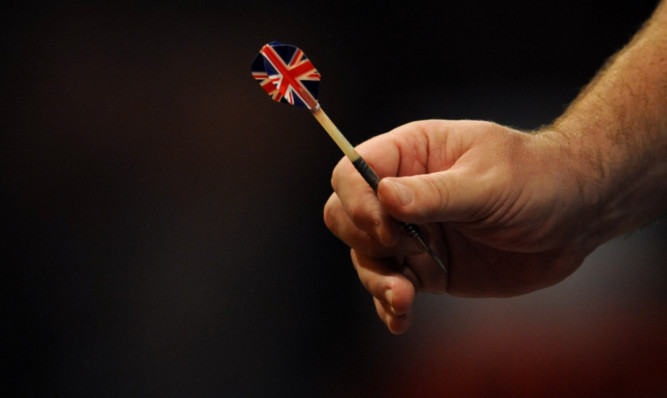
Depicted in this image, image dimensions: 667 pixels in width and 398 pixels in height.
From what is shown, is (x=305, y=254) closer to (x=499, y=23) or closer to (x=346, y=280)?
(x=346, y=280)

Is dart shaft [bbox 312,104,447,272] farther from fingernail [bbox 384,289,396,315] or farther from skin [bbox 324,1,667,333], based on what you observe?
fingernail [bbox 384,289,396,315]

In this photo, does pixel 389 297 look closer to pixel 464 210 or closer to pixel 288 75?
pixel 464 210

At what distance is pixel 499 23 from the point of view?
167 cm

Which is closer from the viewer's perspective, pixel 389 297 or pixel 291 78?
pixel 291 78

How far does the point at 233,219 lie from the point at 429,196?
3.26 ft

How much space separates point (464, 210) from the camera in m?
0.60

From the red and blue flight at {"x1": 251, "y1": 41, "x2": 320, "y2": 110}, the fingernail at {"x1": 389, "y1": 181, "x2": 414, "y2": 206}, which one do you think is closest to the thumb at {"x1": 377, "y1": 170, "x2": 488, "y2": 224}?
the fingernail at {"x1": 389, "y1": 181, "x2": 414, "y2": 206}

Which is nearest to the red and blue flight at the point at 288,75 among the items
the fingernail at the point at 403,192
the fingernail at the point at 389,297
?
the fingernail at the point at 403,192

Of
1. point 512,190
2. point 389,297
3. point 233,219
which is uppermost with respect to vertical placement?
point 233,219

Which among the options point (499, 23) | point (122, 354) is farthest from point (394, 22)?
point (122, 354)

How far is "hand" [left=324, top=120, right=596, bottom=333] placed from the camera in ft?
1.95

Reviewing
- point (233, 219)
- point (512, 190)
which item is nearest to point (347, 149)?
point (512, 190)

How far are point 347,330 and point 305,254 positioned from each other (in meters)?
0.24

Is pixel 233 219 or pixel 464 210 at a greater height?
pixel 233 219
